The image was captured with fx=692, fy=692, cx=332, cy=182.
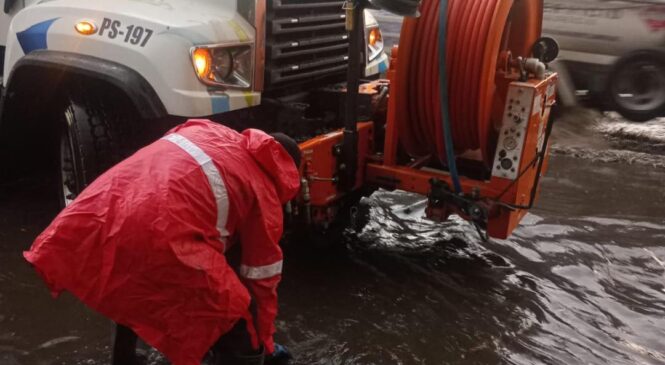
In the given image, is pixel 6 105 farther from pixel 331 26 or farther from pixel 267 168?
pixel 267 168

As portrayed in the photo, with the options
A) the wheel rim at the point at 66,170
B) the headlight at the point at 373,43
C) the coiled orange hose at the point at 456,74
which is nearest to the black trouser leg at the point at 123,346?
the wheel rim at the point at 66,170

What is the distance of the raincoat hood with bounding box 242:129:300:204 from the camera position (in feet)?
8.76

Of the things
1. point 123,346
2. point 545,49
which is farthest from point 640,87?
point 123,346

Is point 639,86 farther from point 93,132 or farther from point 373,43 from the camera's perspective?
point 93,132

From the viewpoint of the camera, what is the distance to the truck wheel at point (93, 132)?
4.03m

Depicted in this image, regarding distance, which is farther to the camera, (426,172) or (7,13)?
(7,13)

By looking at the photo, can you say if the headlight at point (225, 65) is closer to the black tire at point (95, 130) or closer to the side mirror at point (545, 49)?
the black tire at point (95, 130)

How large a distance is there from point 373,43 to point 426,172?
1.83 m

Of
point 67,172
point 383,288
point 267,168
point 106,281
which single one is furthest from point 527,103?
point 67,172

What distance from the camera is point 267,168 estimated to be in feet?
8.86

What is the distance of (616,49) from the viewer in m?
8.07

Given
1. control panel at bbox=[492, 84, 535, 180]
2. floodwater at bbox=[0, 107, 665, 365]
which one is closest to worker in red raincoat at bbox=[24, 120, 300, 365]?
floodwater at bbox=[0, 107, 665, 365]

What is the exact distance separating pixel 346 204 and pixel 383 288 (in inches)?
26.0

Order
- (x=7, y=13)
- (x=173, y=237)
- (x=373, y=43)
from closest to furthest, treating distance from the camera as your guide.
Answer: (x=173, y=237) < (x=7, y=13) < (x=373, y=43)
